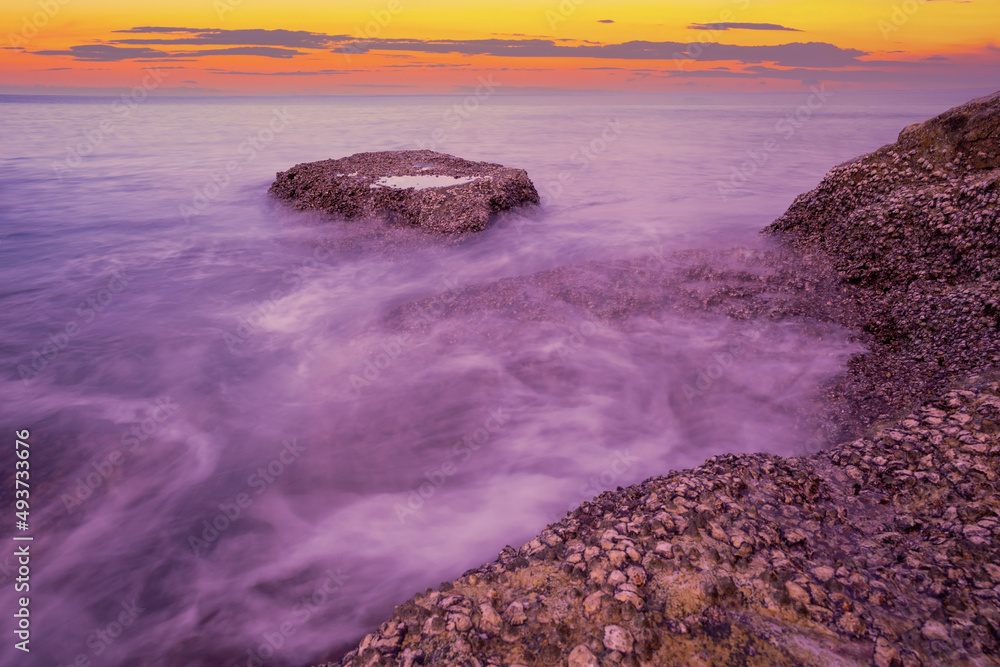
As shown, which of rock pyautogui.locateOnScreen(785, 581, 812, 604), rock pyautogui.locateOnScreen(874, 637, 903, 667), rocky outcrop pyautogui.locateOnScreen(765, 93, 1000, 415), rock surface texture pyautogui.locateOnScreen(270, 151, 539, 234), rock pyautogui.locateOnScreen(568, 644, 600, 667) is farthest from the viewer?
rock surface texture pyautogui.locateOnScreen(270, 151, 539, 234)

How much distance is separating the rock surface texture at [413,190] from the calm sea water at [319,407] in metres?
0.48

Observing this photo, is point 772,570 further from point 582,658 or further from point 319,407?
point 319,407

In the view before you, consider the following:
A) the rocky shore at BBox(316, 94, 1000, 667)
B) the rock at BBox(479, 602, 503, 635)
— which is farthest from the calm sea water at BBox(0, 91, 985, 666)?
the rock at BBox(479, 602, 503, 635)

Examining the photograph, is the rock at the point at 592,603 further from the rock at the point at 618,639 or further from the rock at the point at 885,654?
the rock at the point at 885,654

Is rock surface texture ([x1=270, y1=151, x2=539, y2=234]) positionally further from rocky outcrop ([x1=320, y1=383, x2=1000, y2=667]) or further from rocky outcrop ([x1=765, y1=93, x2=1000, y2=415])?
rocky outcrop ([x1=320, y1=383, x2=1000, y2=667])

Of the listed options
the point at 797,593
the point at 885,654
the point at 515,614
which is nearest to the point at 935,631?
the point at 885,654

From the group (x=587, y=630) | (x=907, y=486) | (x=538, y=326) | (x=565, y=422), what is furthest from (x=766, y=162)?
(x=587, y=630)

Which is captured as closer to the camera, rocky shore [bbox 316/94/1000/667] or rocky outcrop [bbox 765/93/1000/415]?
rocky shore [bbox 316/94/1000/667]

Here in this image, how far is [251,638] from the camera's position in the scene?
3551mm

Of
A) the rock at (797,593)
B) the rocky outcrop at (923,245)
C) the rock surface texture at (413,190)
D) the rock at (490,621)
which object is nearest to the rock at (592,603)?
the rock at (490,621)

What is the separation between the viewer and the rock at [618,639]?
2.24m

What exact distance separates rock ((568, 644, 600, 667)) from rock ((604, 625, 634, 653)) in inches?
3.2

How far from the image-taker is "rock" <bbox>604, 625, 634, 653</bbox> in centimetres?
224

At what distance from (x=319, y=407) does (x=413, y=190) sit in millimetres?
6454
